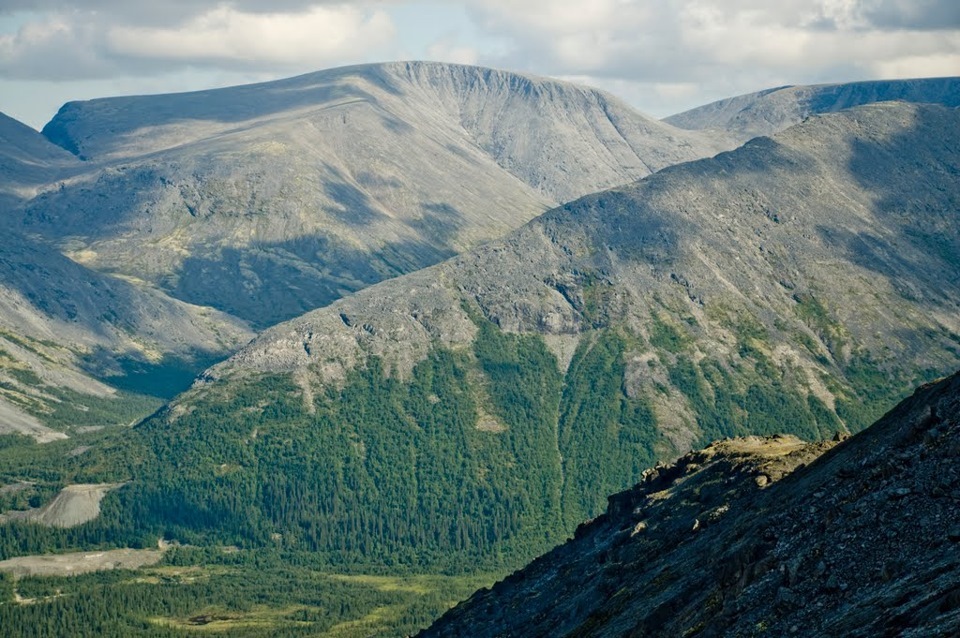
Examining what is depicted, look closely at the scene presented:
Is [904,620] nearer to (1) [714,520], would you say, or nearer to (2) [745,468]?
(1) [714,520]

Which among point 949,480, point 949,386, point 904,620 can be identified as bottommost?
point 904,620

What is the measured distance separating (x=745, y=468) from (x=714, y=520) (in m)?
24.8

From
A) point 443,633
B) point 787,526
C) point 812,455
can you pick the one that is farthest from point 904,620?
point 443,633

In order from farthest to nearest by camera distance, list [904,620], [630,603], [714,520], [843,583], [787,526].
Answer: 1. [714,520]
2. [630,603]
3. [787,526]
4. [843,583]
5. [904,620]

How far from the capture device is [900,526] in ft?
322

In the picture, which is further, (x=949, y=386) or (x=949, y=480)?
(x=949, y=386)

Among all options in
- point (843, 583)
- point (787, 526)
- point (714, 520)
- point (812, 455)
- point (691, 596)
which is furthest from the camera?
point (812, 455)

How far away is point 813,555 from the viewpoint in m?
103

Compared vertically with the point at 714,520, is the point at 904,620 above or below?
below

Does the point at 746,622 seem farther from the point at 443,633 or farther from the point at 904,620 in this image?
the point at 443,633

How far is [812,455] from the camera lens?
6781 inches

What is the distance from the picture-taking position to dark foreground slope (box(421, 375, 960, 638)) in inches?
3465

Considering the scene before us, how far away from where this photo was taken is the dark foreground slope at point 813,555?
8800cm

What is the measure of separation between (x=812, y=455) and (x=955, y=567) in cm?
8988
